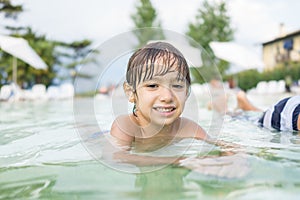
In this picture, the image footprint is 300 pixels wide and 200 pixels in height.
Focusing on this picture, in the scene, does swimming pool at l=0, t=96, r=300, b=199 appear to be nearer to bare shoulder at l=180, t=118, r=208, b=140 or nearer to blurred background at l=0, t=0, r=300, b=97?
bare shoulder at l=180, t=118, r=208, b=140

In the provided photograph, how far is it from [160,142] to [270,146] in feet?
2.02

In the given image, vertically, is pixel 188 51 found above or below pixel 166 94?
above

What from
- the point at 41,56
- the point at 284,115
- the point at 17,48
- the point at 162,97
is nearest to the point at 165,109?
the point at 162,97

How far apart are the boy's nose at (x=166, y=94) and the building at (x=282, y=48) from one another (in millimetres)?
27946

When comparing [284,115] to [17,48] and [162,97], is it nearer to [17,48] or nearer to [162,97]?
[162,97]

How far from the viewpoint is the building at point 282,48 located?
30062 mm

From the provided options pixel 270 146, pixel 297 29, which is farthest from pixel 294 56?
pixel 270 146

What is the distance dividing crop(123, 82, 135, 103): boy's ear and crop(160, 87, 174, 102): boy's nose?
0.73 feet

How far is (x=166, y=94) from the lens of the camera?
173cm

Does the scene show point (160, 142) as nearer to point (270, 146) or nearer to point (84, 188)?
point (270, 146)

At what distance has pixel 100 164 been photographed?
1505 mm

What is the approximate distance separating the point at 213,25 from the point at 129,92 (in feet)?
86.8

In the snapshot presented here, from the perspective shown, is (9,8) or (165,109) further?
(9,8)

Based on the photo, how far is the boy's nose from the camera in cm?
173
